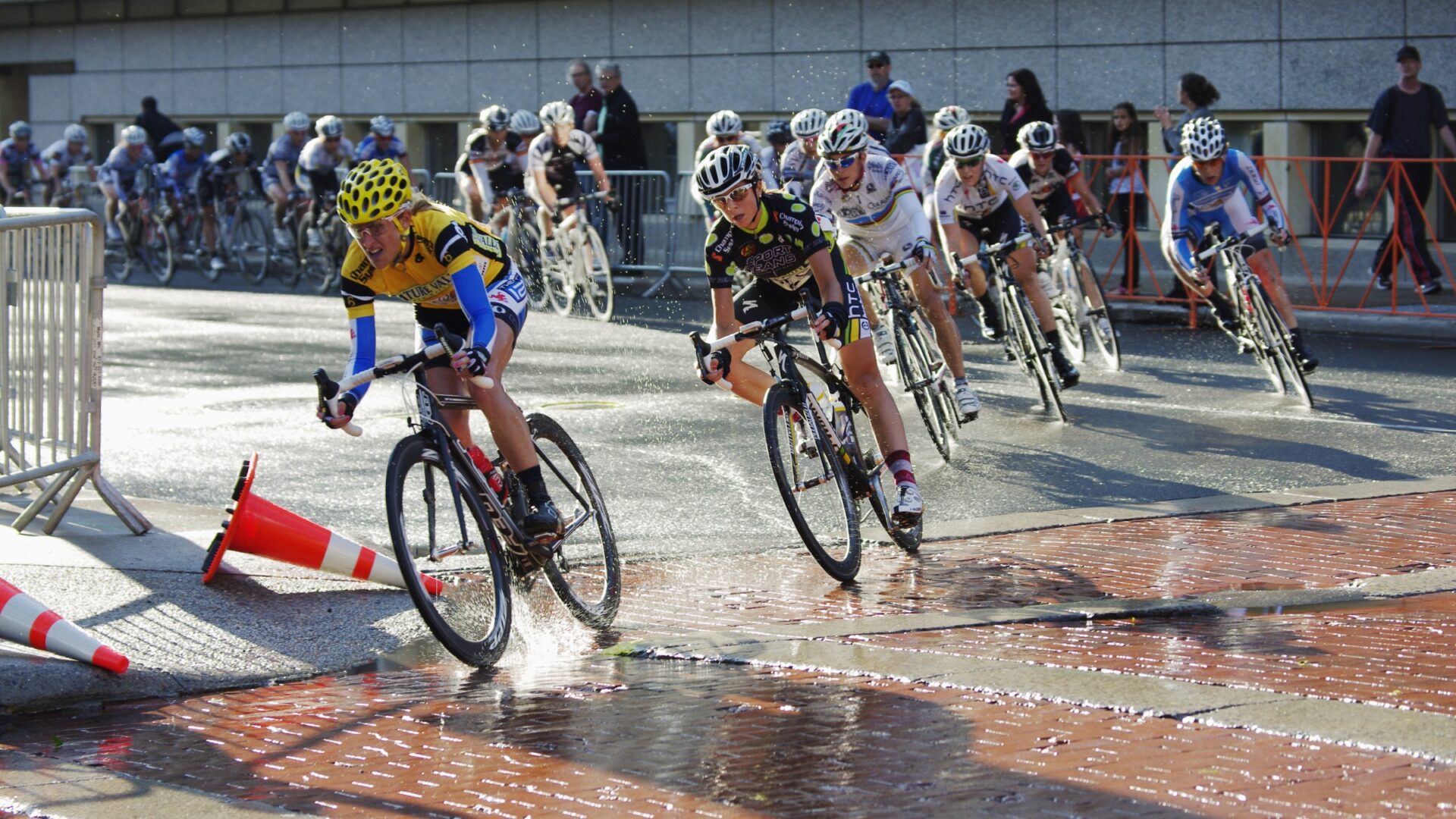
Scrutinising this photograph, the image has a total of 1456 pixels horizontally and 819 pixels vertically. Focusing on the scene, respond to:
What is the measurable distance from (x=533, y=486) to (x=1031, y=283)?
6084mm

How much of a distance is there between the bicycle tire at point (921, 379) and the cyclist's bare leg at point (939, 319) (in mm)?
417

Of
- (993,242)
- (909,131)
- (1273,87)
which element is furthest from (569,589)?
(1273,87)

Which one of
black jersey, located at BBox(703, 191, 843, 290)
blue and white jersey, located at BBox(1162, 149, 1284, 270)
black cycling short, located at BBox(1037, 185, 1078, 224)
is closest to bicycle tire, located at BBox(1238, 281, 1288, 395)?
blue and white jersey, located at BBox(1162, 149, 1284, 270)

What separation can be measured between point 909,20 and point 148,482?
1541 centimetres

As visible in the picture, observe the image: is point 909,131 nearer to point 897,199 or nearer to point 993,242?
point 993,242

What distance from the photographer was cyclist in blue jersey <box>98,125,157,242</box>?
25828 mm

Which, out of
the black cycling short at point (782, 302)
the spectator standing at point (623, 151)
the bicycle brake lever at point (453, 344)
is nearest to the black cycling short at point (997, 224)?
the black cycling short at point (782, 302)

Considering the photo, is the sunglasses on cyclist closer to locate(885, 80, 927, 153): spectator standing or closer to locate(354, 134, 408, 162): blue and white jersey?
locate(885, 80, 927, 153): spectator standing

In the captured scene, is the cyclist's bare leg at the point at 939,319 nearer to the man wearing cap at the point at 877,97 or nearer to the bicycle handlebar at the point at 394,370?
the bicycle handlebar at the point at 394,370

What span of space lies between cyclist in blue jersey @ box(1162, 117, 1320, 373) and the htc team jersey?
2315mm

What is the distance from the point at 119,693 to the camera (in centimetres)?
614

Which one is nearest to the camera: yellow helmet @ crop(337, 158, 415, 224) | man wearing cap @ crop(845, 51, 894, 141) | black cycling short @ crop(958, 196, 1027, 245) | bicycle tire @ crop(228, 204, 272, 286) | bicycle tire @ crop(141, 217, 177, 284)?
yellow helmet @ crop(337, 158, 415, 224)

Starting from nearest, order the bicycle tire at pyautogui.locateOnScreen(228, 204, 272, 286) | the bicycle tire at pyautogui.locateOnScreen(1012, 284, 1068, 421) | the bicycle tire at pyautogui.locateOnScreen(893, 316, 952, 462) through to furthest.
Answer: the bicycle tire at pyautogui.locateOnScreen(893, 316, 952, 462), the bicycle tire at pyautogui.locateOnScreen(1012, 284, 1068, 421), the bicycle tire at pyautogui.locateOnScreen(228, 204, 272, 286)

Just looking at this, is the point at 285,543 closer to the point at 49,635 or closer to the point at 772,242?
the point at 49,635
